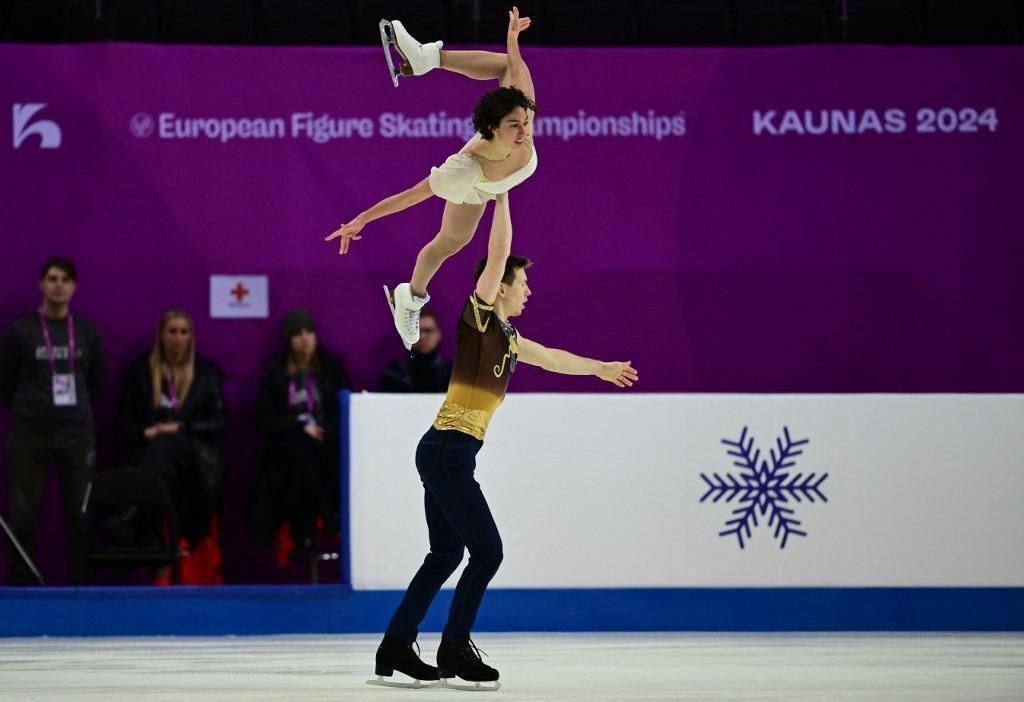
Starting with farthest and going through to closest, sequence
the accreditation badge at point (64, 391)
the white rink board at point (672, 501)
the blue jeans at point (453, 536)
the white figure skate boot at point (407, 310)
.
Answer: the accreditation badge at point (64, 391), the white rink board at point (672, 501), the white figure skate boot at point (407, 310), the blue jeans at point (453, 536)

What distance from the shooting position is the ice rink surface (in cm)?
417

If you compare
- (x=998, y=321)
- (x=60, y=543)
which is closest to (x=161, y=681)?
(x=60, y=543)

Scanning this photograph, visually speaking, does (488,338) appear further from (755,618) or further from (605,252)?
(605,252)

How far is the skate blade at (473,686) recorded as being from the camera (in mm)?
4352

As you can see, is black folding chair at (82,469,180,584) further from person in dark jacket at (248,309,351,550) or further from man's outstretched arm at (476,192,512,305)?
man's outstretched arm at (476,192,512,305)

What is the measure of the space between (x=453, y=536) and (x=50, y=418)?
3993 millimetres

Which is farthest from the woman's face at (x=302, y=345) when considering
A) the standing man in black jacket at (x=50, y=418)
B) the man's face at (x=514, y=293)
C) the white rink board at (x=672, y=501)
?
the man's face at (x=514, y=293)

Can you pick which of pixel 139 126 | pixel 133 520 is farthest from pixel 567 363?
pixel 139 126

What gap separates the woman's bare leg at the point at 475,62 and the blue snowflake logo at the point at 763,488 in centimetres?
227

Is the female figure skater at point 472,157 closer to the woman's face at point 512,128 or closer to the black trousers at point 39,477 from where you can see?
the woman's face at point 512,128

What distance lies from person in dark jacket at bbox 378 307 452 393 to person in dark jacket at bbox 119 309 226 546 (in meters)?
0.91

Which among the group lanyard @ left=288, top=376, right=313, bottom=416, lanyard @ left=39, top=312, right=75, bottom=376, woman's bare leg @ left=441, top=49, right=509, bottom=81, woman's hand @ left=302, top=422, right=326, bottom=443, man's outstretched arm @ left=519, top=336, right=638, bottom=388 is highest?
woman's bare leg @ left=441, top=49, right=509, bottom=81

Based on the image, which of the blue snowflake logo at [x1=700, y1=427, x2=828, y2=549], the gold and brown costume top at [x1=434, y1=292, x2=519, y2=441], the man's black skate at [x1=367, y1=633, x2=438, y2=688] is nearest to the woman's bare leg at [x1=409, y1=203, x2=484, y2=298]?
the gold and brown costume top at [x1=434, y1=292, x2=519, y2=441]

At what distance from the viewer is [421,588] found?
174 inches
